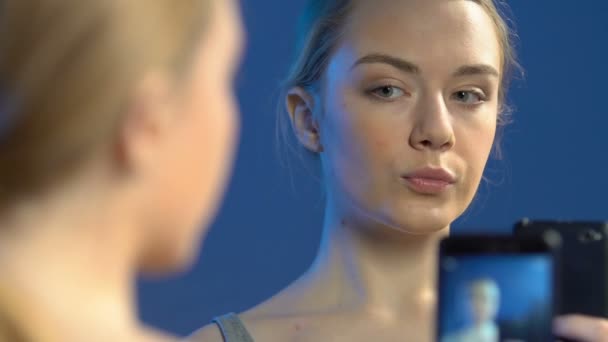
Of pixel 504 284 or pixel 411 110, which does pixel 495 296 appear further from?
pixel 411 110

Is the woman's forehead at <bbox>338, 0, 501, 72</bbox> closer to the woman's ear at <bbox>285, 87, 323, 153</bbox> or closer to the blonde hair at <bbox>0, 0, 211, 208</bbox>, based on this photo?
the woman's ear at <bbox>285, 87, 323, 153</bbox>

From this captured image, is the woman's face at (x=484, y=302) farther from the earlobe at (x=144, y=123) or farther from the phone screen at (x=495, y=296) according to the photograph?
the earlobe at (x=144, y=123)

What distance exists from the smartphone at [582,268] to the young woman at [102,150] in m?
0.37

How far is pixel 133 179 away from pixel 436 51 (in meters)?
0.60

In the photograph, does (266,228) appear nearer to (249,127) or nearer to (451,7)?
(249,127)

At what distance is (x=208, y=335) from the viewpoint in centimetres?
105

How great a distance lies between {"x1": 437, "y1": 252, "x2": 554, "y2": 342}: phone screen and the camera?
61 centimetres

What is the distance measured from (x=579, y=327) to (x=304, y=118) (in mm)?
429

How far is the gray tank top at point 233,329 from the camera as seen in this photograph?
1043mm

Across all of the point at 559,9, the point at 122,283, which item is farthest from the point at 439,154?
the point at 559,9

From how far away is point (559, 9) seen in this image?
1.69 metres

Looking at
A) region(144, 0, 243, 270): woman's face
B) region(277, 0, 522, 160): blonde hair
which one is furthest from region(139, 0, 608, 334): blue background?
region(144, 0, 243, 270): woman's face

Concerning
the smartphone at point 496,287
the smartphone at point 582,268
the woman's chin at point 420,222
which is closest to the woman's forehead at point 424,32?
the woman's chin at point 420,222

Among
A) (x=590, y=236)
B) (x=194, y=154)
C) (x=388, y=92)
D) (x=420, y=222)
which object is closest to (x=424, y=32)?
(x=388, y=92)
